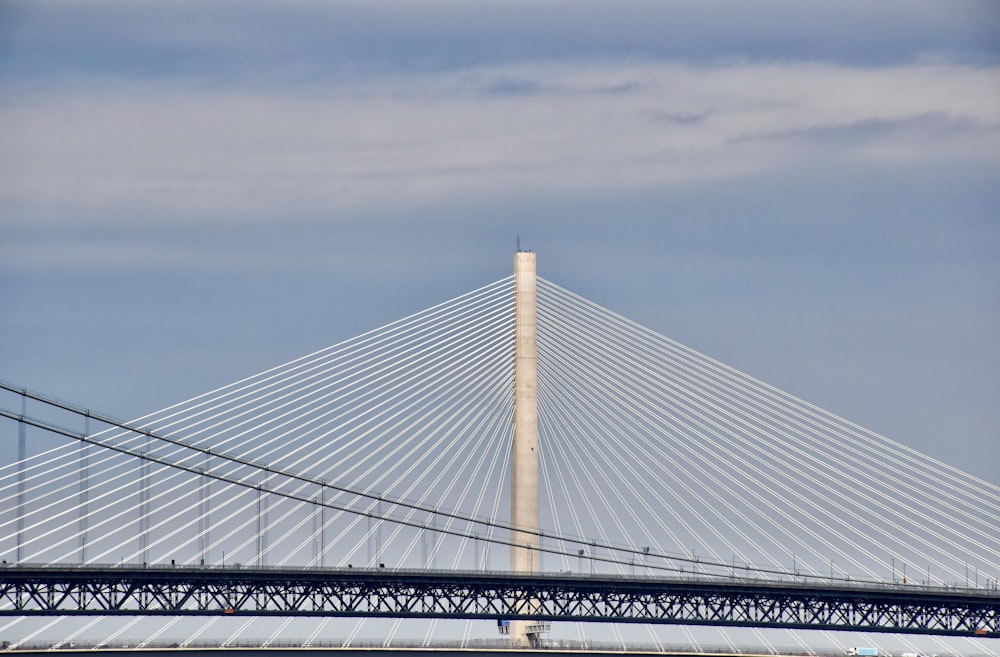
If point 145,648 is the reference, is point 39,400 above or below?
above

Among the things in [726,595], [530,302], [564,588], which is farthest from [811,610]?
[530,302]

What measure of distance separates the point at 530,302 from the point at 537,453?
6783 mm

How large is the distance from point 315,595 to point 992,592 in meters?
26.7

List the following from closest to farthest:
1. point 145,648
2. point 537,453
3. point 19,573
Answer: point 19,573 < point 537,453 < point 145,648

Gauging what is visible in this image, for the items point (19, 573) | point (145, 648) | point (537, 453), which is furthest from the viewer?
point (145, 648)

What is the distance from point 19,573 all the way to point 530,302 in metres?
23.7

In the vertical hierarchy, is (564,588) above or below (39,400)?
below

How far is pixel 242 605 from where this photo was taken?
107 meters

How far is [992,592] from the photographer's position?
343 feet

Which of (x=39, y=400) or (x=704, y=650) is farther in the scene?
(x=704, y=650)

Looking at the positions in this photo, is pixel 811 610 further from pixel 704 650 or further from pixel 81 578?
pixel 81 578

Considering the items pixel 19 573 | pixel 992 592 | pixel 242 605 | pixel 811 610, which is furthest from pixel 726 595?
pixel 19 573

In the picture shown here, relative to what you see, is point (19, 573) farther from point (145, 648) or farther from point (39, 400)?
point (145, 648)

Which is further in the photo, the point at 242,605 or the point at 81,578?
the point at 242,605
